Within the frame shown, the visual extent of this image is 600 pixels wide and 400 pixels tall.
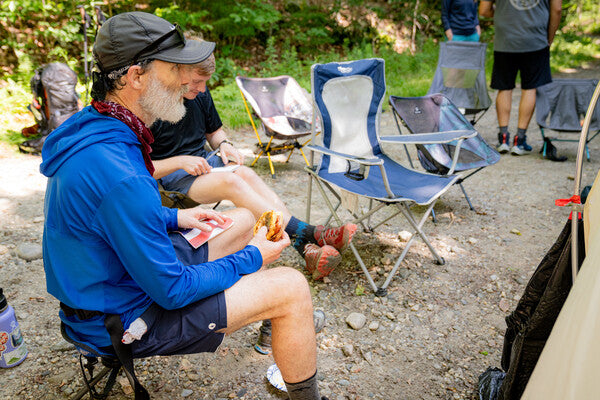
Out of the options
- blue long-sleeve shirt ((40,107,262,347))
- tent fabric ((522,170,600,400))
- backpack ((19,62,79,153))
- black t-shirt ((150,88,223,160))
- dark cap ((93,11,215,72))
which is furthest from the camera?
backpack ((19,62,79,153))

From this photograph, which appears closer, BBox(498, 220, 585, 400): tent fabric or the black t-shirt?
BBox(498, 220, 585, 400): tent fabric

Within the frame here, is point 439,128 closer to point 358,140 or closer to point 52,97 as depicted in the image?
point 358,140

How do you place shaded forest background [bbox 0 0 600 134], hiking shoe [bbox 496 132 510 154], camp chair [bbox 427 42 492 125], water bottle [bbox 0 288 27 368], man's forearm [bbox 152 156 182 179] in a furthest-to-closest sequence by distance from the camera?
shaded forest background [bbox 0 0 600 134], camp chair [bbox 427 42 492 125], hiking shoe [bbox 496 132 510 154], man's forearm [bbox 152 156 182 179], water bottle [bbox 0 288 27 368]

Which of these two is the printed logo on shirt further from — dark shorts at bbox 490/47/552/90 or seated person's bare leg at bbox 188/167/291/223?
seated person's bare leg at bbox 188/167/291/223

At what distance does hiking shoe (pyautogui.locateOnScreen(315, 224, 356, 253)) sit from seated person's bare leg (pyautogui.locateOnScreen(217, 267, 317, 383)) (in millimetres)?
932

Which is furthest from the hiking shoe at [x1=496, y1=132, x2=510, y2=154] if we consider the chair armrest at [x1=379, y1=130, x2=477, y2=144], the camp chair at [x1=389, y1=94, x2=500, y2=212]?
the chair armrest at [x1=379, y1=130, x2=477, y2=144]

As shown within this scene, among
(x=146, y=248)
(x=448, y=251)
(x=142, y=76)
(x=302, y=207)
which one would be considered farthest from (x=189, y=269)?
(x=302, y=207)

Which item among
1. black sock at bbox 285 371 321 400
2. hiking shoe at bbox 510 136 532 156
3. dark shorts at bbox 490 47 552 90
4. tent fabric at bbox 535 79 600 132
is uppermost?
dark shorts at bbox 490 47 552 90

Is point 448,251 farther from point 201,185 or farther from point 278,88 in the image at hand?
point 278,88

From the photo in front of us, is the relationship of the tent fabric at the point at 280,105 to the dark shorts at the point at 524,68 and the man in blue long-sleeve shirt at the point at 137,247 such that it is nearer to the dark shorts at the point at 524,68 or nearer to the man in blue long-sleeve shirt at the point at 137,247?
the dark shorts at the point at 524,68

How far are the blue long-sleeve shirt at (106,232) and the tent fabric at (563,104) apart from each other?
4468 millimetres

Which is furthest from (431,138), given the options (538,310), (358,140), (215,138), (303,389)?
(303,389)

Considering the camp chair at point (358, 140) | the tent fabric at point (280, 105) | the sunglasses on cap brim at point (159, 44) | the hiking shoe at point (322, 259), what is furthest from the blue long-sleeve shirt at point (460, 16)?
the sunglasses on cap brim at point (159, 44)

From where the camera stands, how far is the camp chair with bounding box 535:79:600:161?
14.9 ft
